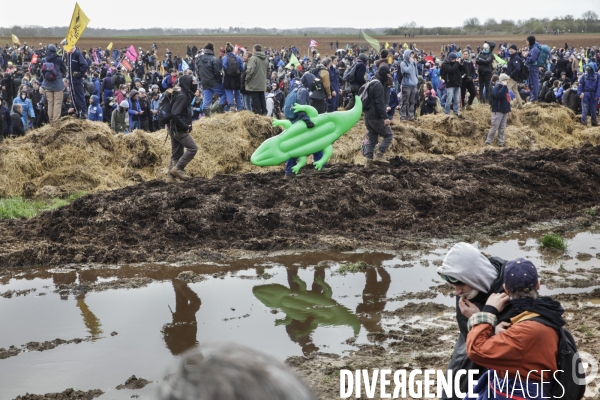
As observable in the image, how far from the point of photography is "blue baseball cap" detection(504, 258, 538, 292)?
153 inches

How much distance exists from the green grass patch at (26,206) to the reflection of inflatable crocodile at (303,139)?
4.18 metres

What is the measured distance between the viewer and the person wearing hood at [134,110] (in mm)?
20688

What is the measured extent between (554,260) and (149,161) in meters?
A: 10.6

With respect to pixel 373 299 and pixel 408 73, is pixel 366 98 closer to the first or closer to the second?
pixel 408 73

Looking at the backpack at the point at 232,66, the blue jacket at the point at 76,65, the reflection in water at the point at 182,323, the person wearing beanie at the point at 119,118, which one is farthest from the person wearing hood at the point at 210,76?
the reflection in water at the point at 182,323

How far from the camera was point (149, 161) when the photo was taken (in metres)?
17.5

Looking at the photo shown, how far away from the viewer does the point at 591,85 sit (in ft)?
74.9

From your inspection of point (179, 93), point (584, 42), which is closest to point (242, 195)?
point (179, 93)

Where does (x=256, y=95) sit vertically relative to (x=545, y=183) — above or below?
above

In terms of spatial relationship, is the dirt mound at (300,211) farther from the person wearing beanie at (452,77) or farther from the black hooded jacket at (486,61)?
the black hooded jacket at (486,61)

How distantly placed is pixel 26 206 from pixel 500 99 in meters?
12.6

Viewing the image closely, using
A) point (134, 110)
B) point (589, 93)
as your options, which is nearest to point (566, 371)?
point (134, 110)

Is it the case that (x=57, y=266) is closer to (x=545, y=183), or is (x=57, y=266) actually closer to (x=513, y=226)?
(x=513, y=226)

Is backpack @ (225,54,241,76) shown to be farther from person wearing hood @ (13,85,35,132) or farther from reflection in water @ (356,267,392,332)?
reflection in water @ (356,267,392,332)
